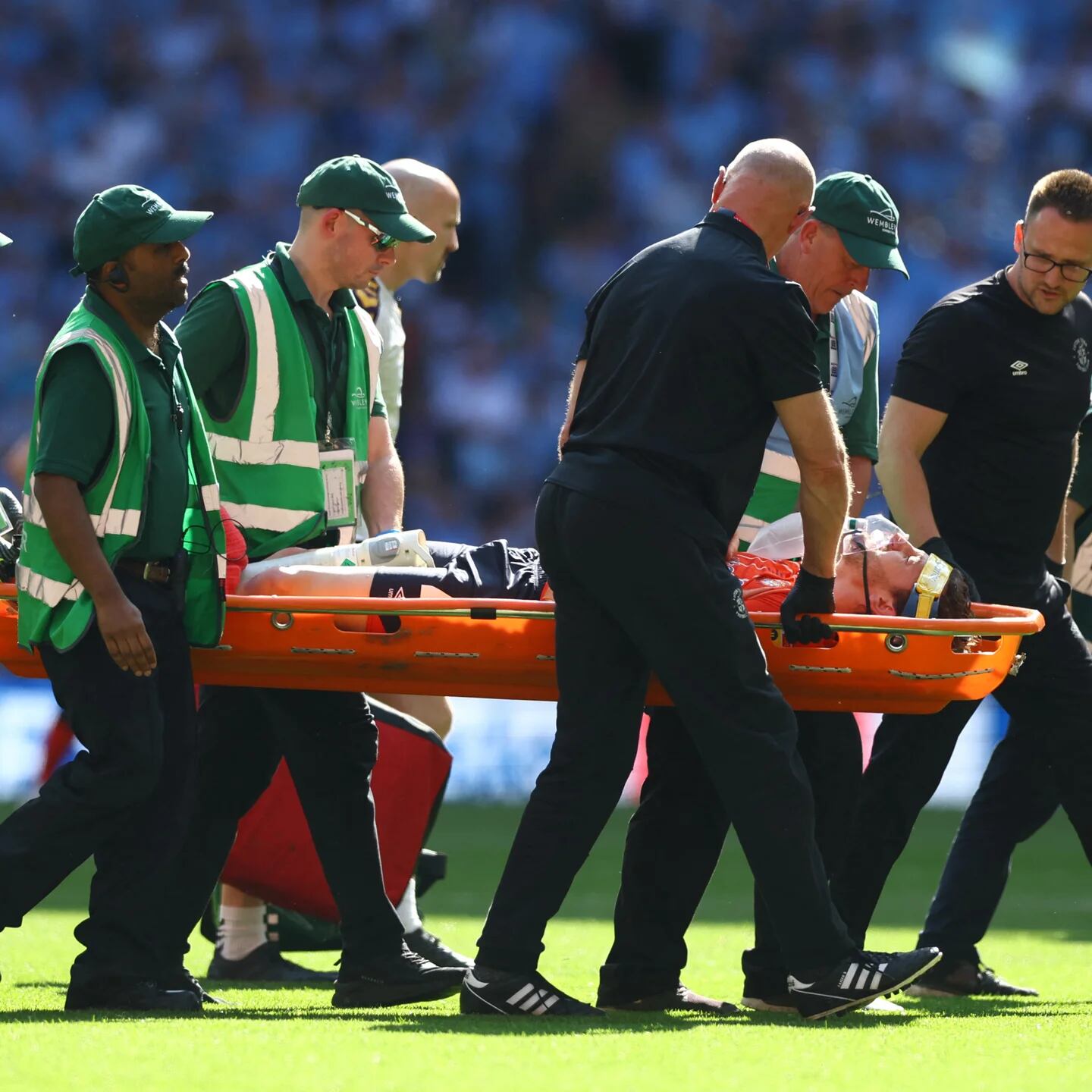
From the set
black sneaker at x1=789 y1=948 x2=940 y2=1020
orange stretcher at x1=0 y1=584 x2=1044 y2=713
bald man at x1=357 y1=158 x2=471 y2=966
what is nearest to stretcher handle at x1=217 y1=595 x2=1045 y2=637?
orange stretcher at x1=0 y1=584 x2=1044 y2=713

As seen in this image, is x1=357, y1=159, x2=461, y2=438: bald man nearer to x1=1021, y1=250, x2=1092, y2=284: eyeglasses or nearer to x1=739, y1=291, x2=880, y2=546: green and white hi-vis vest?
x1=739, y1=291, x2=880, y2=546: green and white hi-vis vest

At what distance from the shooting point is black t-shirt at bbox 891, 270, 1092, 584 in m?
5.36

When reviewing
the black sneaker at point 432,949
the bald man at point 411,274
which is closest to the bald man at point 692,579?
the black sneaker at point 432,949

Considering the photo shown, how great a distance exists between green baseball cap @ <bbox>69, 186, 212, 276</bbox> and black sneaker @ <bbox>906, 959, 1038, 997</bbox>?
275 centimetres

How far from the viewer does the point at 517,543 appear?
12.5m

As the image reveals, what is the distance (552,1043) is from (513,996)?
0.40 meters

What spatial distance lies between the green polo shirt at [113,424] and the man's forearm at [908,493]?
174 cm

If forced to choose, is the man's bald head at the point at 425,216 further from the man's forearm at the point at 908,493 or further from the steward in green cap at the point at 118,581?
the man's forearm at the point at 908,493

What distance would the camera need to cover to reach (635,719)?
469cm

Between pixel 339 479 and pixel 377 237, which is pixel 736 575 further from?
pixel 377 237

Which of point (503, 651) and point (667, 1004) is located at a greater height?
point (503, 651)

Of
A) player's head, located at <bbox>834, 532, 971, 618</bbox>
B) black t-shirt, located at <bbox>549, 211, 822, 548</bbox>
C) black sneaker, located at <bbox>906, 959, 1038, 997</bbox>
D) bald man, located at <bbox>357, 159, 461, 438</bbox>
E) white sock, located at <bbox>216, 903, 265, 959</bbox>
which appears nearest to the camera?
black t-shirt, located at <bbox>549, 211, 822, 548</bbox>

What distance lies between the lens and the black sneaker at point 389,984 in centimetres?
504

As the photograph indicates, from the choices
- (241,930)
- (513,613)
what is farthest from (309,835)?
(513,613)
